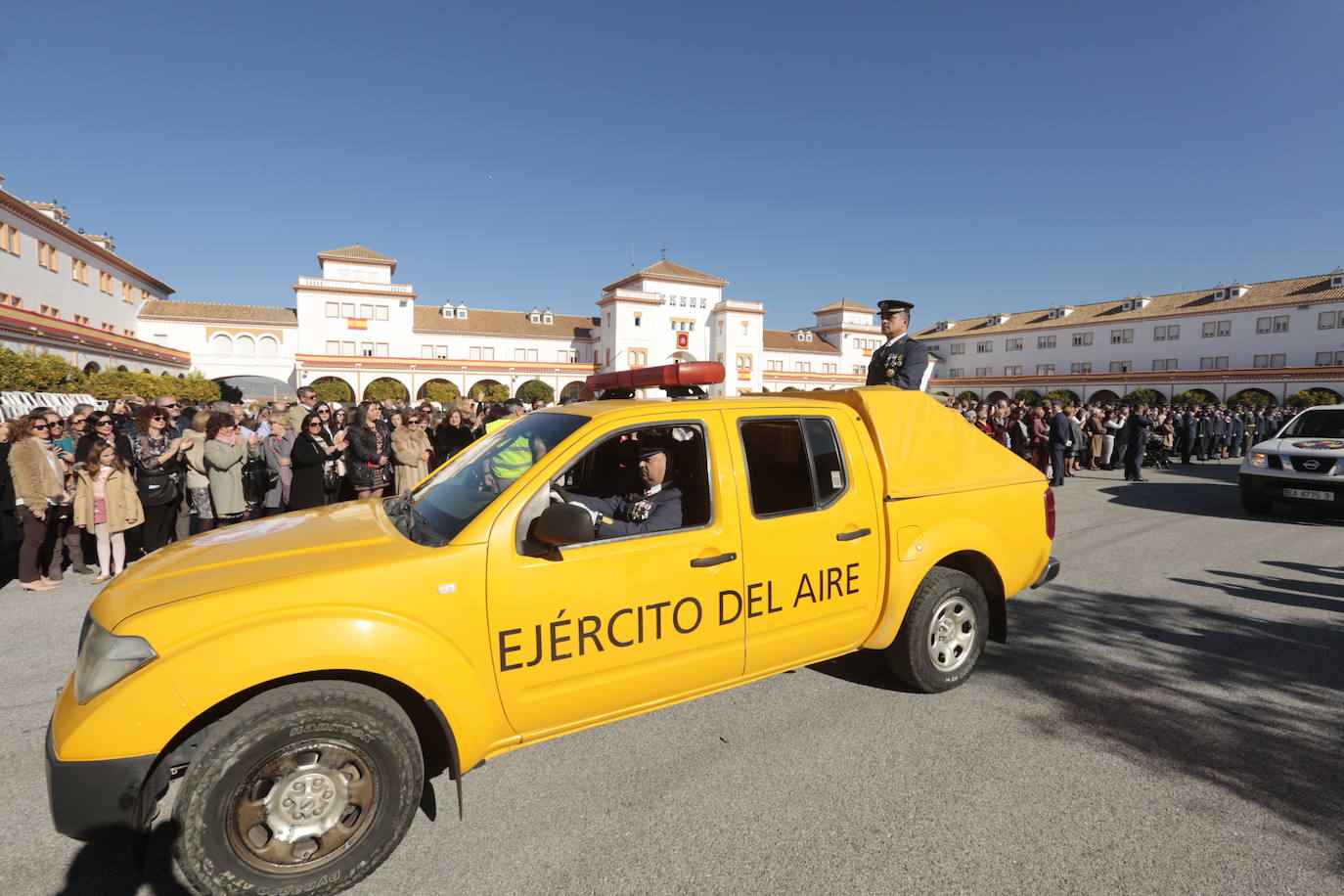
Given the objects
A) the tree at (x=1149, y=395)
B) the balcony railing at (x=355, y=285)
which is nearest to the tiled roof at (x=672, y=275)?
the balcony railing at (x=355, y=285)

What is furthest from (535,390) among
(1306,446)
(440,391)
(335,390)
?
(1306,446)

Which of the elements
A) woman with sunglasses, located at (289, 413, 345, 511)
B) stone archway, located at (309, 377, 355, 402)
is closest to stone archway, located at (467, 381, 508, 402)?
stone archway, located at (309, 377, 355, 402)

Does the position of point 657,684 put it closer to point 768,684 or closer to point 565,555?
point 565,555

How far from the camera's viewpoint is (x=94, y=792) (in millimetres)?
2035

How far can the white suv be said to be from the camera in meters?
9.02

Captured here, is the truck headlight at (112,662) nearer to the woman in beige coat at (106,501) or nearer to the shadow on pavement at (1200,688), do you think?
the shadow on pavement at (1200,688)

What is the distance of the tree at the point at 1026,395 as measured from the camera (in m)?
55.8

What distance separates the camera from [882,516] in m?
3.52

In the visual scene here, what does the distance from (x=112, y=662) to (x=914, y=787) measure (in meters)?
3.21

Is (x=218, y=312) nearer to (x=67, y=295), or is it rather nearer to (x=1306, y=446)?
(x=67, y=295)

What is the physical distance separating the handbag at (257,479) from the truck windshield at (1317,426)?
50.2 ft

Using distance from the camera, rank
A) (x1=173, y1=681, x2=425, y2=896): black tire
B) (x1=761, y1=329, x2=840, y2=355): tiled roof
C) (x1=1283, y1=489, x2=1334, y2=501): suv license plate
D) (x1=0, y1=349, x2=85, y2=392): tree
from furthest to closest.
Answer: (x1=761, y1=329, x2=840, y2=355): tiled roof < (x1=0, y1=349, x2=85, y2=392): tree < (x1=1283, y1=489, x2=1334, y2=501): suv license plate < (x1=173, y1=681, x2=425, y2=896): black tire

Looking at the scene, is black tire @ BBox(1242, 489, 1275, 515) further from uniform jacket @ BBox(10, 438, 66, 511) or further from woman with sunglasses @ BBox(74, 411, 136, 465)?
uniform jacket @ BBox(10, 438, 66, 511)

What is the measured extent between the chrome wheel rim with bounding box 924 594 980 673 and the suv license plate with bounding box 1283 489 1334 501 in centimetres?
890
